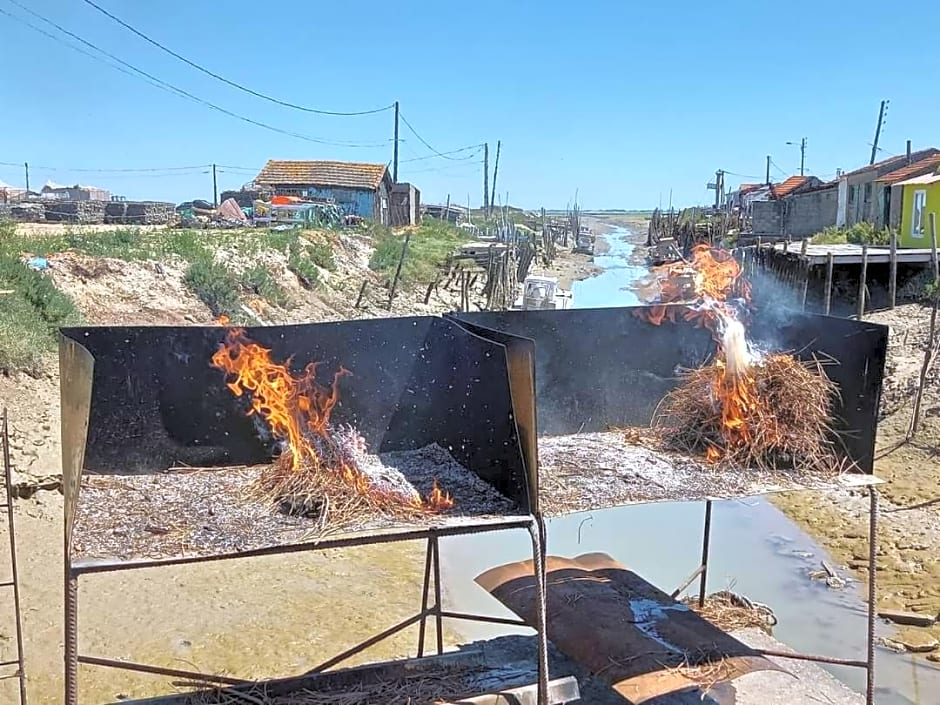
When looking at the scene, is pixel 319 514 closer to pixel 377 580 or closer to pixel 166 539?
pixel 166 539

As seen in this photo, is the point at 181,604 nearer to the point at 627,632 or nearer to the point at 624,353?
the point at 627,632

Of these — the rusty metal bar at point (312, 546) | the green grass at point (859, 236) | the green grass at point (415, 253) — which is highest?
the green grass at point (859, 236)

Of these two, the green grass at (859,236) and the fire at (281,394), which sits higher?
the green grass at (859,236)

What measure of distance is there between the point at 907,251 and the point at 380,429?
66.4ft

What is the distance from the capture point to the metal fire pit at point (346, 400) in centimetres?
419

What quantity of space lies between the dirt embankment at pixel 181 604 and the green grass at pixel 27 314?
262 millimetres

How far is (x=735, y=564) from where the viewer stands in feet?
34.9

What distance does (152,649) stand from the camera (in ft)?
25.2

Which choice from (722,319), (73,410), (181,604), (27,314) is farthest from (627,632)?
(27,314)

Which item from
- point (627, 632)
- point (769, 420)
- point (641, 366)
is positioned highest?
point (641, 366)

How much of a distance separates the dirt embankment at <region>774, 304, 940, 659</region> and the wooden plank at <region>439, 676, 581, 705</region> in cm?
522

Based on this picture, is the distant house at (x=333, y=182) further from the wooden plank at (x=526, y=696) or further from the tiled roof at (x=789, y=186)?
the wooden plank at (x=526, y=696)

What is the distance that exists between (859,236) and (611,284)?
16086 millimetres

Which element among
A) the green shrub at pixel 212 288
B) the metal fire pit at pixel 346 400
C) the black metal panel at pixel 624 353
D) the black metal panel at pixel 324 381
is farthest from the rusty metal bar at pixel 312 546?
the green shrub at pixel 212 288
